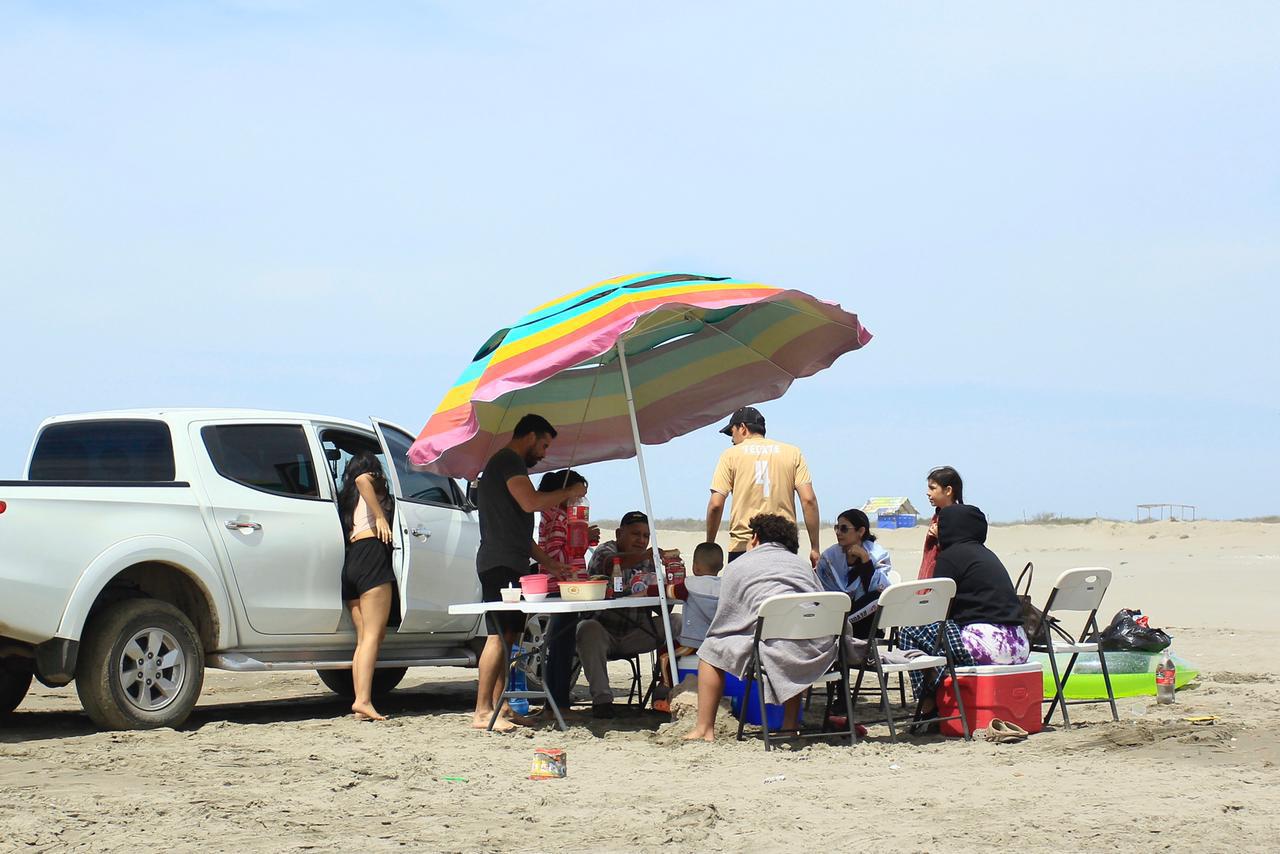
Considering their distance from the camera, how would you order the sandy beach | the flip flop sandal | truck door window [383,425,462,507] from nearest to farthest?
the sandy beach → the flip flop sandal → truck door window [383,425,462,507]

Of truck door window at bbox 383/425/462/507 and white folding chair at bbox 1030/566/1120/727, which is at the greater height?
truck door window at bbox 383/425/462/507

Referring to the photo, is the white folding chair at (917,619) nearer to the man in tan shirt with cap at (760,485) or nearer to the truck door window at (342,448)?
the man in tan shirt with cap at (760,485)

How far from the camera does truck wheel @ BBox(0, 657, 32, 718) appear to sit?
8602 millimetres

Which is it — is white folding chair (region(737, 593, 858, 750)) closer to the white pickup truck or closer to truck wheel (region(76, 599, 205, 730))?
the white pickup truck

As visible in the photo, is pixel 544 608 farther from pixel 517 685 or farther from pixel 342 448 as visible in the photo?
pixel 342 448

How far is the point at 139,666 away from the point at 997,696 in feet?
16.4

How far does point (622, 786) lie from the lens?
21.3ft

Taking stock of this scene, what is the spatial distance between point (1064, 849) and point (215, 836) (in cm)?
324

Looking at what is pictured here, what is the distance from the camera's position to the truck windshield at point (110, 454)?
8.45 m

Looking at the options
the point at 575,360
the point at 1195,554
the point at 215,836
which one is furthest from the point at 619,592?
the point at 1195,554

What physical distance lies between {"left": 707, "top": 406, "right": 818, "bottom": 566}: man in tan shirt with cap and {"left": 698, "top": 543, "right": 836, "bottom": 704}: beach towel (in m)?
1.25

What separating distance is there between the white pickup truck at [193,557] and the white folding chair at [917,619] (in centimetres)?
321

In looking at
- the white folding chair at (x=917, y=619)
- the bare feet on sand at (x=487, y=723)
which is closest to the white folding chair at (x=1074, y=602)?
the white folding chair at (x=917, y=619)

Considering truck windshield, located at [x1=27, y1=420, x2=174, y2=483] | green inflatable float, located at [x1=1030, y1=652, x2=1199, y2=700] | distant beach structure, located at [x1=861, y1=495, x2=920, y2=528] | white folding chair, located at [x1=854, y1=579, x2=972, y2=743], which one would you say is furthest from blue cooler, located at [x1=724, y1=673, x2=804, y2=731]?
distant beach structure, located at [x1=861, y1=495, x2=920, y2=528]
